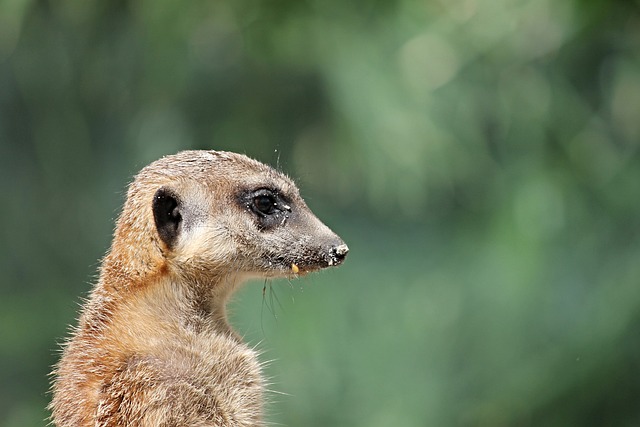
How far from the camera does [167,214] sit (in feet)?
8.18

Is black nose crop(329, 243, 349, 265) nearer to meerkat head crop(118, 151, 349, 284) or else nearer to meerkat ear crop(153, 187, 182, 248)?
meerkat head crop(118, 151, 349, 284)

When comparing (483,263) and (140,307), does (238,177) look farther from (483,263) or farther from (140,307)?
(483,263)

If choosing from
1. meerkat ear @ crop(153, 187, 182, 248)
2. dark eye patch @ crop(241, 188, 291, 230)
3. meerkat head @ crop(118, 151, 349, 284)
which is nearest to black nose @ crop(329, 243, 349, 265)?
meerkat head @ crop(118, 151, 349, 284)

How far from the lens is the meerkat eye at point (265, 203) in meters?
2.59

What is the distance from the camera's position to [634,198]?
6.11m

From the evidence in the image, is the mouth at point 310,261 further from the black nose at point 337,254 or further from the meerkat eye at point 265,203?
the meerkat eye at point 265,203

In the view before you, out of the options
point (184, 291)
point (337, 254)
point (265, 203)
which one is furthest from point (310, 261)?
point (184, 291)

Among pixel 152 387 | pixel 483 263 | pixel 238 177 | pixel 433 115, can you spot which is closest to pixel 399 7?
pixel 433 115

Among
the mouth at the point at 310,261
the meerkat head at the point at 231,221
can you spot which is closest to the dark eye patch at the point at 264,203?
the meerkat head at the point at 231,221

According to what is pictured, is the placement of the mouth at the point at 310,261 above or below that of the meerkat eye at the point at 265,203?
below

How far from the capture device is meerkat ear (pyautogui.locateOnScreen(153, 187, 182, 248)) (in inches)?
97.3

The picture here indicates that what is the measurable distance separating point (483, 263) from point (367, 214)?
2.76 feet

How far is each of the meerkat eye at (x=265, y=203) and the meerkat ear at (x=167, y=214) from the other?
0.18 metres

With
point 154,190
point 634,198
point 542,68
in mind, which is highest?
point 542,68
